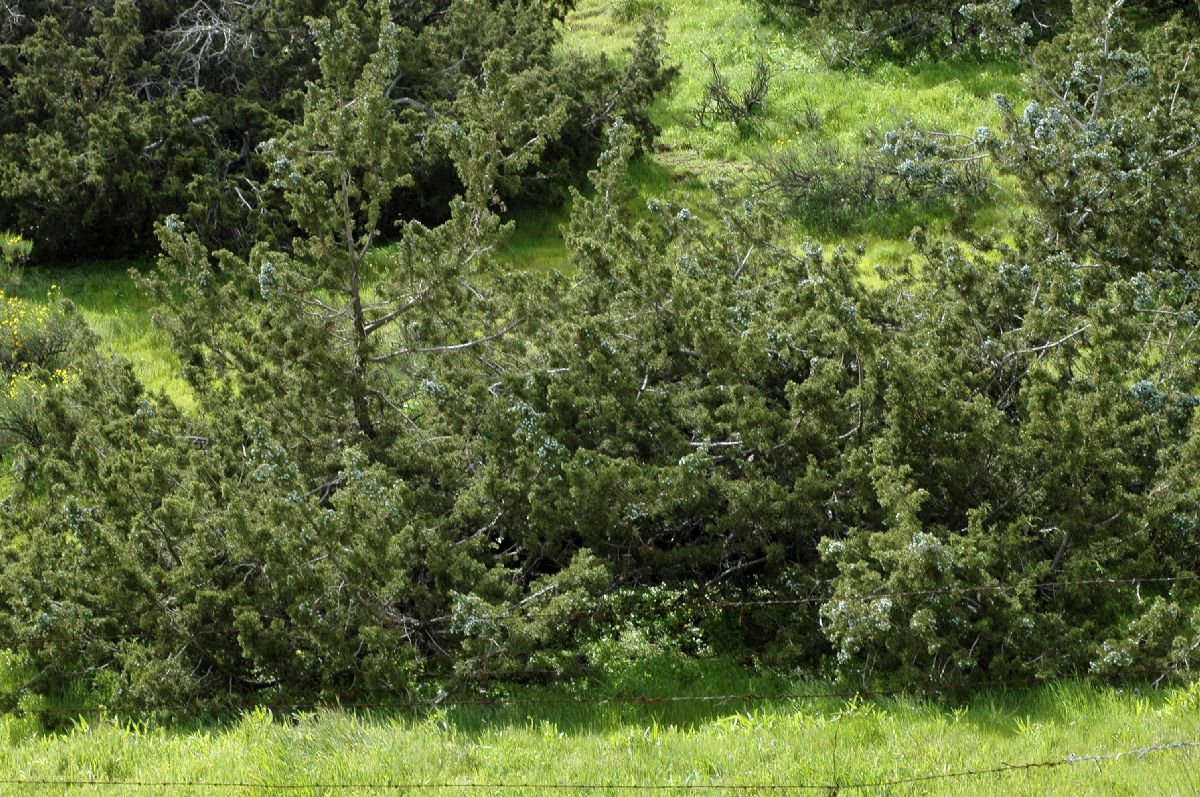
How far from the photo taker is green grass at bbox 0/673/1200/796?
4684 mm

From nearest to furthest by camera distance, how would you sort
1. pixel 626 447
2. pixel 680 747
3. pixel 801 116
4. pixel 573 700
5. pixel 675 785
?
pixel 675 785
pixel 680 747
pixel 573 700
pixel 626 447
pixel 801 116

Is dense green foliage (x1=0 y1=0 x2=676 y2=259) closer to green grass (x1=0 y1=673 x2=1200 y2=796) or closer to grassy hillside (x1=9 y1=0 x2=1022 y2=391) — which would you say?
grassy hillside (x1=9 y1=0 x2=1022 y2=391)

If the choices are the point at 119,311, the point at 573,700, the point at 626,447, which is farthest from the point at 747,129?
the point at 573,700

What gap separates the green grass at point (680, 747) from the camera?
4684 millimetres

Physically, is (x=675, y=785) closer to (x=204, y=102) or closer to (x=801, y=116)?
(x=204, y=102)

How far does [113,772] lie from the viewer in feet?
17.7

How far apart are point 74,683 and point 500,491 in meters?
2.55

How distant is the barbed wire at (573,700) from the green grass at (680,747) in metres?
0.05

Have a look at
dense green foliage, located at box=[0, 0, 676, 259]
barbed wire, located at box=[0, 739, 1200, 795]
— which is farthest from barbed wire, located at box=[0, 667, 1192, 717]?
dense green foliage, located at box=[0, 0, 676, 259]

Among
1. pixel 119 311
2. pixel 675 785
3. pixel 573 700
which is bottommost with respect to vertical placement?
pixel 119 311

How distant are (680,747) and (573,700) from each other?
92cm

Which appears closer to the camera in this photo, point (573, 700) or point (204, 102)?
point (573, 700)

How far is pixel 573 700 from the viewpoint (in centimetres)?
588

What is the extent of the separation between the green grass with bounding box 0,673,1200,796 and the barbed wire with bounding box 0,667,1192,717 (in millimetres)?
53
